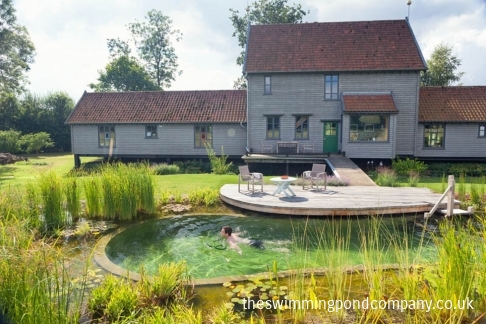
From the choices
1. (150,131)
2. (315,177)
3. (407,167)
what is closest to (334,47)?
(407,167)

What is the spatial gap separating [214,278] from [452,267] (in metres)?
3.26

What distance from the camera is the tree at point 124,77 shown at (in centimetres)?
3944

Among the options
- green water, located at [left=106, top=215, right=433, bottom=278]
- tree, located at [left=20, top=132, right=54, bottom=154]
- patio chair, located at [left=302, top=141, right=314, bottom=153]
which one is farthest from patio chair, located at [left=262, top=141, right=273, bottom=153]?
tree, located at [left=20, top=132, right=54, bottom=154]

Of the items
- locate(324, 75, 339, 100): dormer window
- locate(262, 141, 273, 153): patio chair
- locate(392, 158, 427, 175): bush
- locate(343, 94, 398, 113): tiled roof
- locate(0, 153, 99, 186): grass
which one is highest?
locate(324, 75, 339, 100): dormer window

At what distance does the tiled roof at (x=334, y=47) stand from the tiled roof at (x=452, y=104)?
9.06 feet

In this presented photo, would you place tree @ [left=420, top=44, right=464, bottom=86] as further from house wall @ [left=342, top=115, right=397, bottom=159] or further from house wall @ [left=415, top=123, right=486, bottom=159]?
house wall @ [left=342, top=115, right=397, bottom=159]

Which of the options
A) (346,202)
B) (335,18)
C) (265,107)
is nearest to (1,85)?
(265,107)

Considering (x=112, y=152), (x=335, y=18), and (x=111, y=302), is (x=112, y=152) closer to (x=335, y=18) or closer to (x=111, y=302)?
(x=335, y=18)

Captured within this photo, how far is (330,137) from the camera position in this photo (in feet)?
65.7

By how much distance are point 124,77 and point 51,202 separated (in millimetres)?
35179

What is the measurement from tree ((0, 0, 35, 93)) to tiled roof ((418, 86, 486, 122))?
31427 mm

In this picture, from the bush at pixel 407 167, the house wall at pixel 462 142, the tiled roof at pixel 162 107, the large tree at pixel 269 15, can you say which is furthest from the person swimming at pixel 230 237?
the large tree at pixel 269 15

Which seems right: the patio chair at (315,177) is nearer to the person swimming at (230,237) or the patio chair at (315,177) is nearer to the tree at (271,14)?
the person swimming at (230,237)

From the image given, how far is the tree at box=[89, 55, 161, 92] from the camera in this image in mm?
39438
